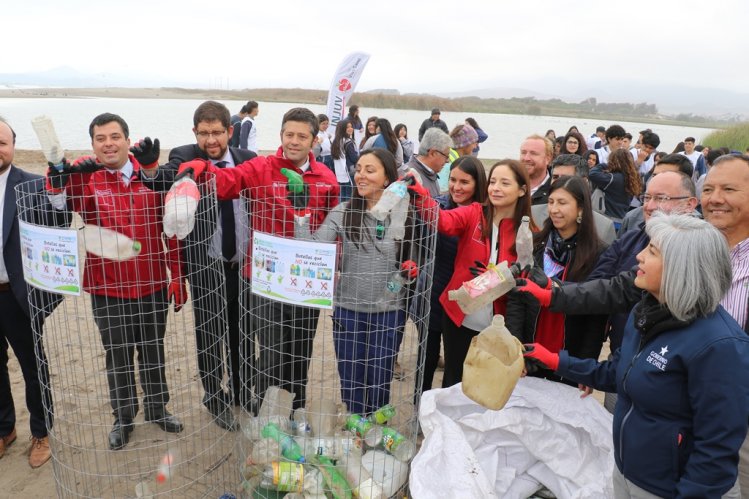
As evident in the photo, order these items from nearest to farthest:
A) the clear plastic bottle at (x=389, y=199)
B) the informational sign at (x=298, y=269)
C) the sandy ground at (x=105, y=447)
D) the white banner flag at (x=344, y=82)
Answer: the informational sign at (x=298, y=269) → the clear plastic bottle at (x=389, y=199) → the sandy ground at (x=105, y=447) → the white banner flag at (x=344, y=82)

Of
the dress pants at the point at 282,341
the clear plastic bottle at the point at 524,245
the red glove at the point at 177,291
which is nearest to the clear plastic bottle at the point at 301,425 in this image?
the dress pants at the point at 282,341

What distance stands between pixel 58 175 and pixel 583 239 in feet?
8.51

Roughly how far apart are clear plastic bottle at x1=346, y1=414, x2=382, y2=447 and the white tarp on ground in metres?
0.22

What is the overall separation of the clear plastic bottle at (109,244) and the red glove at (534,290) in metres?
1.73

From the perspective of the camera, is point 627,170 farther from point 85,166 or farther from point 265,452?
point 85,166

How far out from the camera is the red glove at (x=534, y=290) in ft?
7.36

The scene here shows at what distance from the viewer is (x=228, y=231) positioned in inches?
116

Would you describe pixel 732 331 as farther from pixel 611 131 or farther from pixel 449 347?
pixel 611 131

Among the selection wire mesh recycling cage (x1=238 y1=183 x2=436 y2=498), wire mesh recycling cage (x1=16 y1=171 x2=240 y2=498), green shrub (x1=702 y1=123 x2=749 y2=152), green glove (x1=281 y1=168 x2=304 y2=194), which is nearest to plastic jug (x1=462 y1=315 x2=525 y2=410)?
wire mesh recycling cage (x1=238 y1=183 x2=436 y2=498)

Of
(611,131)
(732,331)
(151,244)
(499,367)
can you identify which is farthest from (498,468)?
(611,131)

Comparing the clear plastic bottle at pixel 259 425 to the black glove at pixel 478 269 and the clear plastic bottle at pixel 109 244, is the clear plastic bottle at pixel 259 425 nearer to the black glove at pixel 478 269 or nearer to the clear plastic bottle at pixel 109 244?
the clear plastic bottle at pixel 109 244

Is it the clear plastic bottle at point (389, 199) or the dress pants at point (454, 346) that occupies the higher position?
the clear plastic bottle at point (389, 199)

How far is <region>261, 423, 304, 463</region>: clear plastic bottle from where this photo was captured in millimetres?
2221

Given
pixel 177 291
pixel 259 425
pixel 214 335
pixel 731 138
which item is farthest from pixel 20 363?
pixel 731 138
